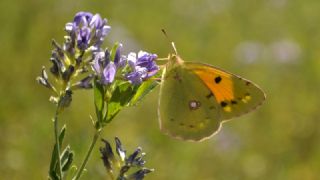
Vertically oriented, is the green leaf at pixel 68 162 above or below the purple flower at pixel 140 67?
below

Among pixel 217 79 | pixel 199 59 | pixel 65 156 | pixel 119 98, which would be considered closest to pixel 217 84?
pixel 217 79

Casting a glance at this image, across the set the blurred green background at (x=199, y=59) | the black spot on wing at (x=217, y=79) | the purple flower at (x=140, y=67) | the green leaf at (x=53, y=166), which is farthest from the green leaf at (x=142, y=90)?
the blurred green background at (x=199, y=59)

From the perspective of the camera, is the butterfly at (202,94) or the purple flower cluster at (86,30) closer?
the purple flower cluster at (86,30)

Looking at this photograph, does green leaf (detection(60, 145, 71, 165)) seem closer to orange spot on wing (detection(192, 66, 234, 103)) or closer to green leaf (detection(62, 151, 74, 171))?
green leaf (detection(62, 151, 74, 171))

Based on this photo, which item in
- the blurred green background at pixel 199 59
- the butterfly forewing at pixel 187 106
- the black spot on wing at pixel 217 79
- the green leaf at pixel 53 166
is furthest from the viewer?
the blurred green background at pixel 199 59

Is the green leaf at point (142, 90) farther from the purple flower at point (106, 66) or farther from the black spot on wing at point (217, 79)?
the black spot on wing at point (217, 79)

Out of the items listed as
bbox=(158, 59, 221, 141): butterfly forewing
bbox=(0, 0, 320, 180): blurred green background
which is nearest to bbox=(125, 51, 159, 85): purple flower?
bbox=(158, 59, 221, 141): butterfly forewing
